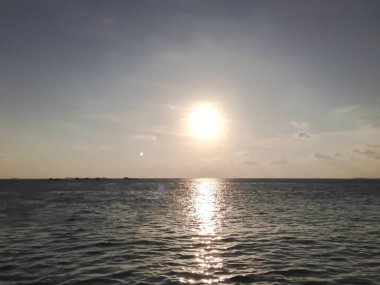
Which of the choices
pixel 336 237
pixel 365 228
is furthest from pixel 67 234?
pixel 365 228

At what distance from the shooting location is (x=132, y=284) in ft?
57.0

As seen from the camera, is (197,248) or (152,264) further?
(197,248)

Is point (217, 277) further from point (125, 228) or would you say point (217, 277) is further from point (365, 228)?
point (365, 228)

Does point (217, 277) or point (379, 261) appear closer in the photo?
point (217, 277)

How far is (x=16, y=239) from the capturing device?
29547 millimetres

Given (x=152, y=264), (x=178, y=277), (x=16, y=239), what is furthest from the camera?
(x=16, y=239)

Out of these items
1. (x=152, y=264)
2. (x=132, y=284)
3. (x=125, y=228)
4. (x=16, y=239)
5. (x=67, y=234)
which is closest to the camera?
(x=132, y=284)

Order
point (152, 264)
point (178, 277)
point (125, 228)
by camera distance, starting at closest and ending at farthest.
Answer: point (178, 277) → point (152, 264) → point (125, 228)

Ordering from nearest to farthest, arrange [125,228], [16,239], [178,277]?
[178,277] < [16,239] < [125,228]

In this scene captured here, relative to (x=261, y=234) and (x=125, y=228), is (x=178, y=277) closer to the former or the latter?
(x=261, y=234)

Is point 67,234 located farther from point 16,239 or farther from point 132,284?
point 132,284

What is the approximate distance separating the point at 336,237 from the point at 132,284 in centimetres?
2126

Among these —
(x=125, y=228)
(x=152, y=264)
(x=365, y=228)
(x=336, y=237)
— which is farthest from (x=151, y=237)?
(x=365, y=228)

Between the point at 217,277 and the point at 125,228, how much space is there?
1962 centimetres
